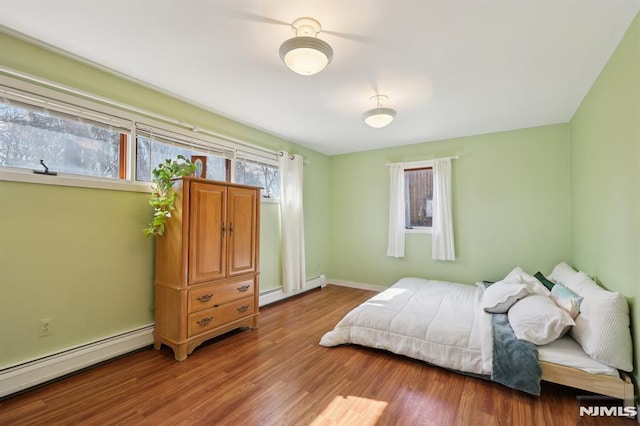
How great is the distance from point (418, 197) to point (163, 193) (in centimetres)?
368

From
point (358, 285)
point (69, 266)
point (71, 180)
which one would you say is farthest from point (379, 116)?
point (358, 285)

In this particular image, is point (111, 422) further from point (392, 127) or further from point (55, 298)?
point (392, 127)

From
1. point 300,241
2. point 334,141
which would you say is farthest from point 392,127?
point 300,241

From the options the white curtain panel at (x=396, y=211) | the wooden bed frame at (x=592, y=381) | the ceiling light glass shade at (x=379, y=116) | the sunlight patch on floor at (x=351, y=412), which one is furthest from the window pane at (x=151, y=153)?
the wooden bed frame at (x=592, y=381)

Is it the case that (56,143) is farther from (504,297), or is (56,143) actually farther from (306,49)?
(504,297)

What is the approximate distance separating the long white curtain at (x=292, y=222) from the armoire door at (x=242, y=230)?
1015 millimetres

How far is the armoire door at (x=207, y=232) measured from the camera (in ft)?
8.30

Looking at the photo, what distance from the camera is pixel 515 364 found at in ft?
6.55

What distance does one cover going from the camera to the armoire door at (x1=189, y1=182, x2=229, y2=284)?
253cm

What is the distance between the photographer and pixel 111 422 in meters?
1.69

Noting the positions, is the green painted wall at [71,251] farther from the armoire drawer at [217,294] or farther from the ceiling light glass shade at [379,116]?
the ceiling light glass shade at [379,116]

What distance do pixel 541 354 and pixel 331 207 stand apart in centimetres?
385

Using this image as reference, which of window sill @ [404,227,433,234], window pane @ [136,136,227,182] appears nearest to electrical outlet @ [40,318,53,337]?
window pane @ [136,136,227,182]
